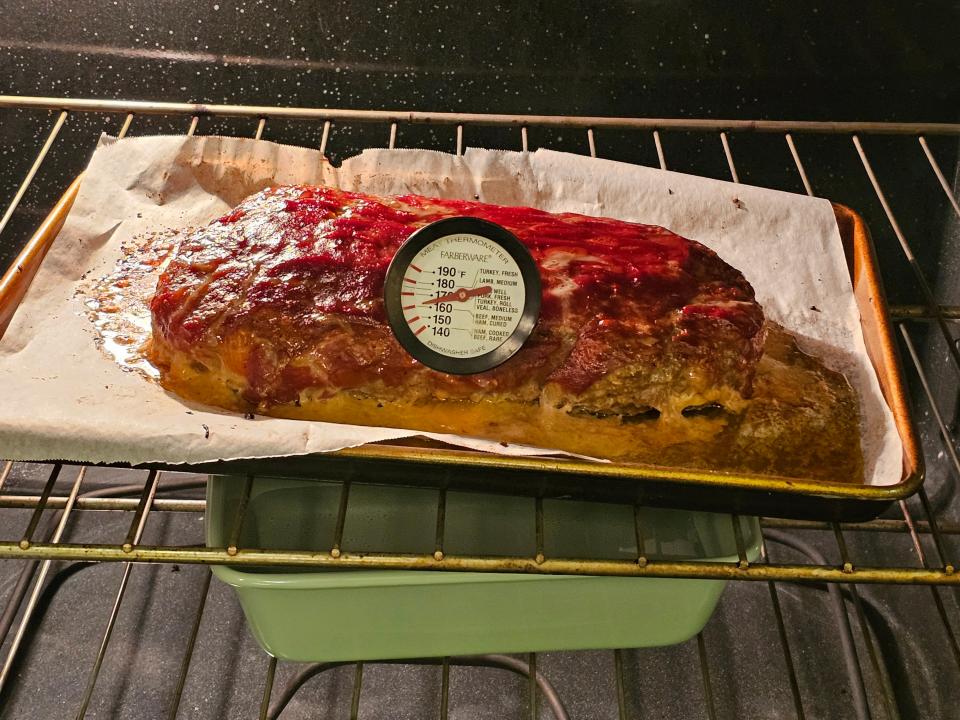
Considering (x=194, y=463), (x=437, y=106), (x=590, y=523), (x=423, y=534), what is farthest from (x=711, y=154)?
(x=194, y=463)

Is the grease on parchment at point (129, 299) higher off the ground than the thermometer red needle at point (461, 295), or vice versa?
the grease on parchment at point (129, 299)

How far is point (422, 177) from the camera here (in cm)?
138

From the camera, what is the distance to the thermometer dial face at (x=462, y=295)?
946 mm

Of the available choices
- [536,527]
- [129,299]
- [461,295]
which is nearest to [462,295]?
[461,295]

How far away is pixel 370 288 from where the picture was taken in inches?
41.4

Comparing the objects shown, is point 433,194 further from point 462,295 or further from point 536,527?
point 536,527

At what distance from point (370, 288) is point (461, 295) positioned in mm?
157

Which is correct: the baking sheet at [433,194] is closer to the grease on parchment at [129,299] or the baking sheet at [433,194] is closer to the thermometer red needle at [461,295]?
the grease on parchment at [129,299]

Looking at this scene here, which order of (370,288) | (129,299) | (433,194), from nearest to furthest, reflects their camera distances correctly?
(370,288)
(129,299)
(433,194)

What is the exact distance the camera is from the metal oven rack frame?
82 centimetres

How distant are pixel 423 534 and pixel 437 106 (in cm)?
82

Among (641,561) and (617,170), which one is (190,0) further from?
(641,561)

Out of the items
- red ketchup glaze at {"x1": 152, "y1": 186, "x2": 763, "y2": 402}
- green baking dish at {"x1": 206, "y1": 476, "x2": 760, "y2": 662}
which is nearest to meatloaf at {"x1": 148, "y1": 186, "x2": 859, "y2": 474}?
red ketchup glaze at {"x1": 152, "y1": 186, "x2": 763, "y2": 402}

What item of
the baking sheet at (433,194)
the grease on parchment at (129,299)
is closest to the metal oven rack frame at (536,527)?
the baking sheet at (433,194)
